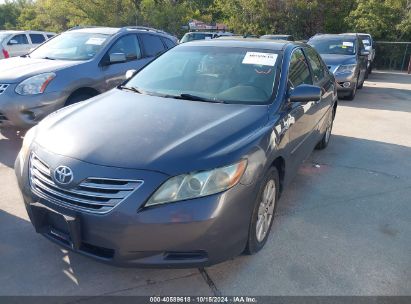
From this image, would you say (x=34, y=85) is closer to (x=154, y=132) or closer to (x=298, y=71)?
(x=154, y=132)

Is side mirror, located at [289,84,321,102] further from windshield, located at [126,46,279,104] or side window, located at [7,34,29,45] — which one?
side window, located at [7,34,29,45]

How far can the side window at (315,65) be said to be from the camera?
4660 millimetres

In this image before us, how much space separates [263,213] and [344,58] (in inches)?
332

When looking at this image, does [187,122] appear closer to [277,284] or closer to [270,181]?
[270,181]

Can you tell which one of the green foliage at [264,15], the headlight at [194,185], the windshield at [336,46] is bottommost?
the green foliage at [264,15]

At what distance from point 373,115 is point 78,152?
7.66 meters

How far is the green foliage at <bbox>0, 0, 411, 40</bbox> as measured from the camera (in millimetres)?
20734

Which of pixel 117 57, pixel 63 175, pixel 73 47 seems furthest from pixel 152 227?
pixel 73 47

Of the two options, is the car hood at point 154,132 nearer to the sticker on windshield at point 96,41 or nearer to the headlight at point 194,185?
the headlight at point 194,185

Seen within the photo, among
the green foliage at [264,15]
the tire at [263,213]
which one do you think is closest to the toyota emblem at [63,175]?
the tire at [263,213]

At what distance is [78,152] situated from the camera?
8.25ft

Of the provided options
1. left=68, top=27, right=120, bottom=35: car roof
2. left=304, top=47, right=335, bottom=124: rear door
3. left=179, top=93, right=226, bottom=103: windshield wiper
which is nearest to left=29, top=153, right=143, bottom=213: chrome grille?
left=179, top=93, right=226, bottom=103: windshield wiper

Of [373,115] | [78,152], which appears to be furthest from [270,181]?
[373,115]

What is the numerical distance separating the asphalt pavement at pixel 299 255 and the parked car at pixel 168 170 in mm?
294
